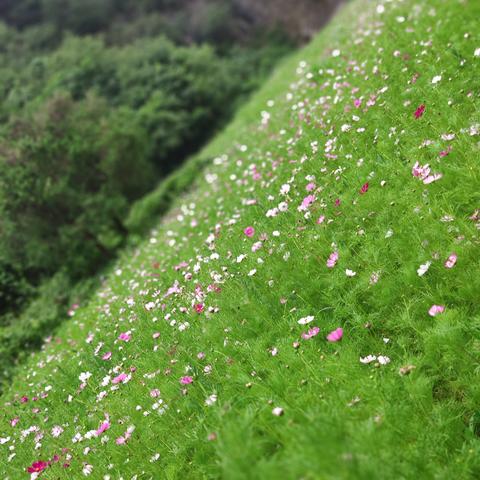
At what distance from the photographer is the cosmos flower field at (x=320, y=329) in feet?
10.2

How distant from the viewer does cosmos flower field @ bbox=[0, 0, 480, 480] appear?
3.11 meters

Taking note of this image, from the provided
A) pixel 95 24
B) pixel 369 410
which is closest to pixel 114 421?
pixel 369 410

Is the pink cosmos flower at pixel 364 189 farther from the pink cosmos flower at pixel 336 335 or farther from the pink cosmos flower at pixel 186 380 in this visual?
the pink cosmos flower at pixel 186 380

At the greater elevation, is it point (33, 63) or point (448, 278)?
point (33, 63)

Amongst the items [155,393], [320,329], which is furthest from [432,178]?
[155,393]

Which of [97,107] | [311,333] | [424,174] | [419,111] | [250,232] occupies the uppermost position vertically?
[97,107]

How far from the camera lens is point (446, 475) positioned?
9.09 ft

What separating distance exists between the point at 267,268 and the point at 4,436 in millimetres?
4012

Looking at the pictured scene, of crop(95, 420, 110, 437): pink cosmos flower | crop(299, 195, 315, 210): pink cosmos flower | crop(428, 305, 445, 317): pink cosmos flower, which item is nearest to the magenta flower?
crop(95, 420, 110, 437): pink cosmos flower

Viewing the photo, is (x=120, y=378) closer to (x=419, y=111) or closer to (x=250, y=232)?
(x=250, y=232)

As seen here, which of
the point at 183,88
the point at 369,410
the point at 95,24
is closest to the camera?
the point at 369,410

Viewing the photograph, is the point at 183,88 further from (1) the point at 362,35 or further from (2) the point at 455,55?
(2) the point at 455,55

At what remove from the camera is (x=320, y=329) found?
4254 mm

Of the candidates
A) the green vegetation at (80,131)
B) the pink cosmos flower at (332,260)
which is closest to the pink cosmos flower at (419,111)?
the pink cosmos flower at (332,260)
